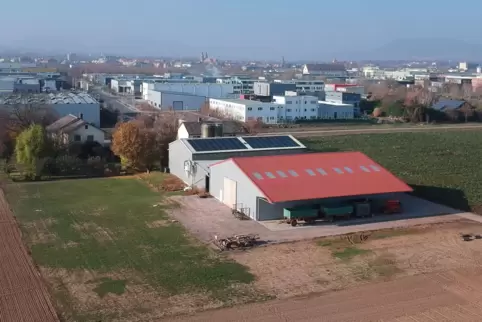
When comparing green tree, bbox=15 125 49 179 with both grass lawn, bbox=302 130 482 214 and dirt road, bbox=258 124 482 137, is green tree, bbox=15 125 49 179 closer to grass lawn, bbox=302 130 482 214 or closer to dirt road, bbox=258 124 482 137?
grass lawn, bbox=302 130 482 214

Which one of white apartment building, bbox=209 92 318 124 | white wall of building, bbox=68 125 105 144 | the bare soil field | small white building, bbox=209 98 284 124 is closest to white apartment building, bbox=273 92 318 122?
white apartment building, bbox=209 92 318 124

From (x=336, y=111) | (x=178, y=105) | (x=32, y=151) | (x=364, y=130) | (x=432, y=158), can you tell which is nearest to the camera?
(x=32, y=151)

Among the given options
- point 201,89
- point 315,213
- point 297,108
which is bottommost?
point 315,213

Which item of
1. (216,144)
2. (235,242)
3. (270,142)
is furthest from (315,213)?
(270,142)

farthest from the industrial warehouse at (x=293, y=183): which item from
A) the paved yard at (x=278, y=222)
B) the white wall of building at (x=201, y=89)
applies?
the white wall of building at (x=201, y=89)

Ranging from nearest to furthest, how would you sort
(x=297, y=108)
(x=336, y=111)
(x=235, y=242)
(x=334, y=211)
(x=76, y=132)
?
(x=235, y=242), (x=334, y=211), (x=76, y=132), (x=297, y=108), (x=336, y=111)

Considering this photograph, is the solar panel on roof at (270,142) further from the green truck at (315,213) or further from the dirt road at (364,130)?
the dirt road at (364,130)

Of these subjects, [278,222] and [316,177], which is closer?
[278,222]

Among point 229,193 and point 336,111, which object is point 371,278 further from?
point 336,111
